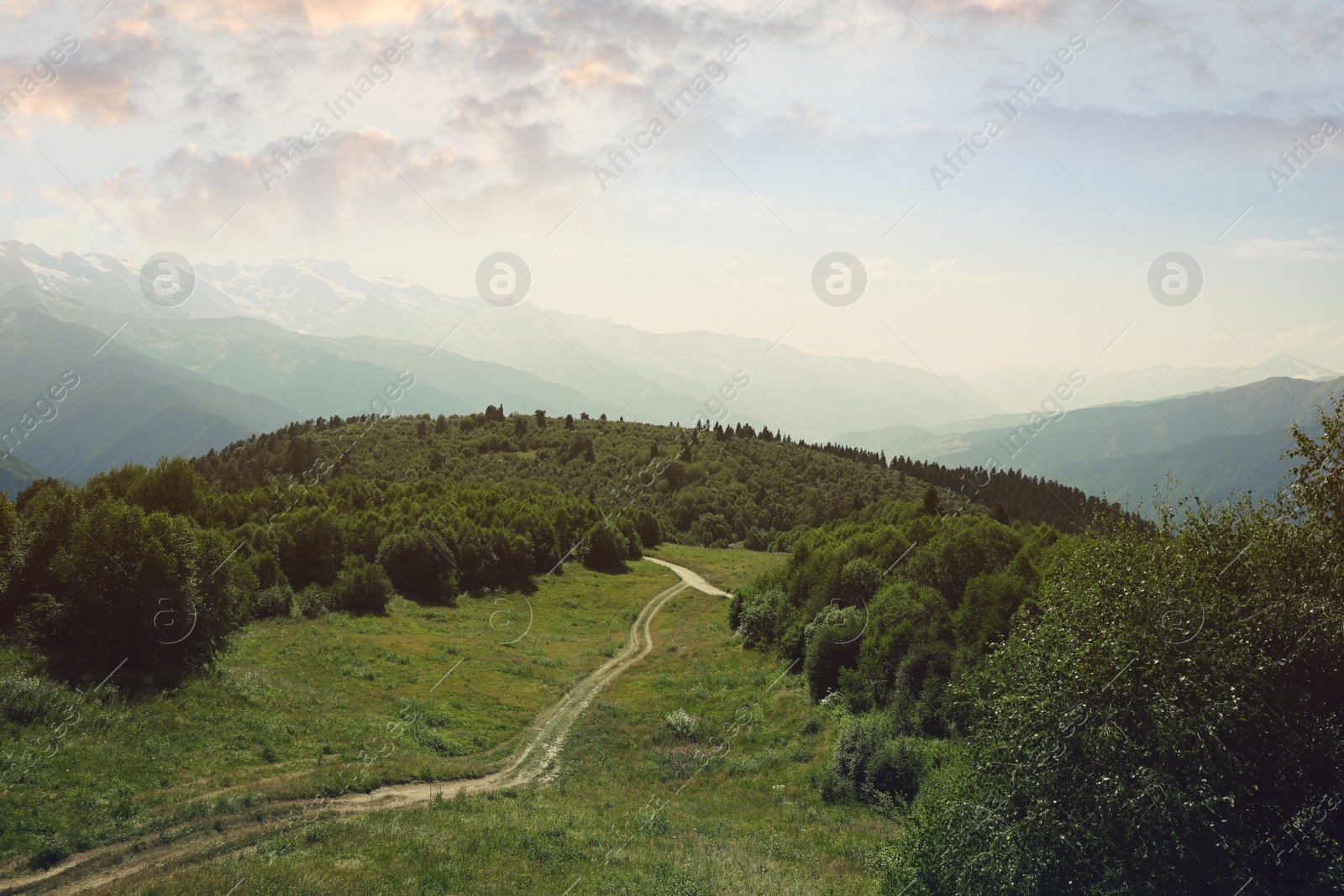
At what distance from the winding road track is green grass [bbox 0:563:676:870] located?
0.69 meters

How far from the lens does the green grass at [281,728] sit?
21203mm

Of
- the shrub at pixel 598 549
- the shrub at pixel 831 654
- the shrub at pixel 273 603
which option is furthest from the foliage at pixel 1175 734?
the shrub at pixel 598 549

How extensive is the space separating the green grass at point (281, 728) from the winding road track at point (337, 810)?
2.27 feet

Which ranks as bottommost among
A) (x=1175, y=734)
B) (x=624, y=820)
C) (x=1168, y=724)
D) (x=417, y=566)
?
(x=624, y=820)

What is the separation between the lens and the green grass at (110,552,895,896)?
61.2ft

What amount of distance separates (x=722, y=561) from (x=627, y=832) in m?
85.9

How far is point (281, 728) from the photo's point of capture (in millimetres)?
31141

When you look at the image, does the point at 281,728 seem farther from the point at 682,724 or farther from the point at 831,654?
the point at 831,654

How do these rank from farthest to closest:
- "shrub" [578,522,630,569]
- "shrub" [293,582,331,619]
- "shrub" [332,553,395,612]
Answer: "shrub" [578,522,630,569] < "shrub" [332,553,395,612] < "shrub" [293,582,331,619]

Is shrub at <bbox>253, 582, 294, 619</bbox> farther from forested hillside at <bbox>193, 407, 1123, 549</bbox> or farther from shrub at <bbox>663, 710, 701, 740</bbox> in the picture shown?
forested hillside at <bbox>193, 407, 1123, 549</bbox>

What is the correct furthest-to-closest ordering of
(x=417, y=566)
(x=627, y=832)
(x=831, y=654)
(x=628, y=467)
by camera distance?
1. (x=628, y=467)
2. (x=417, y=566)
3. (x=831, y=654)
4. (x=627, y=832)

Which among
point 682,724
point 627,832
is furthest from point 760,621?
point 627,832

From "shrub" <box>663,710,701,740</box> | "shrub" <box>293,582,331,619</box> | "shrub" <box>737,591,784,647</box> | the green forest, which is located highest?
the green forest

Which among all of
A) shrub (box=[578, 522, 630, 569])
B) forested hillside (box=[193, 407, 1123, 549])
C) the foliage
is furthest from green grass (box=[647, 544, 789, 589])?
the foliage
